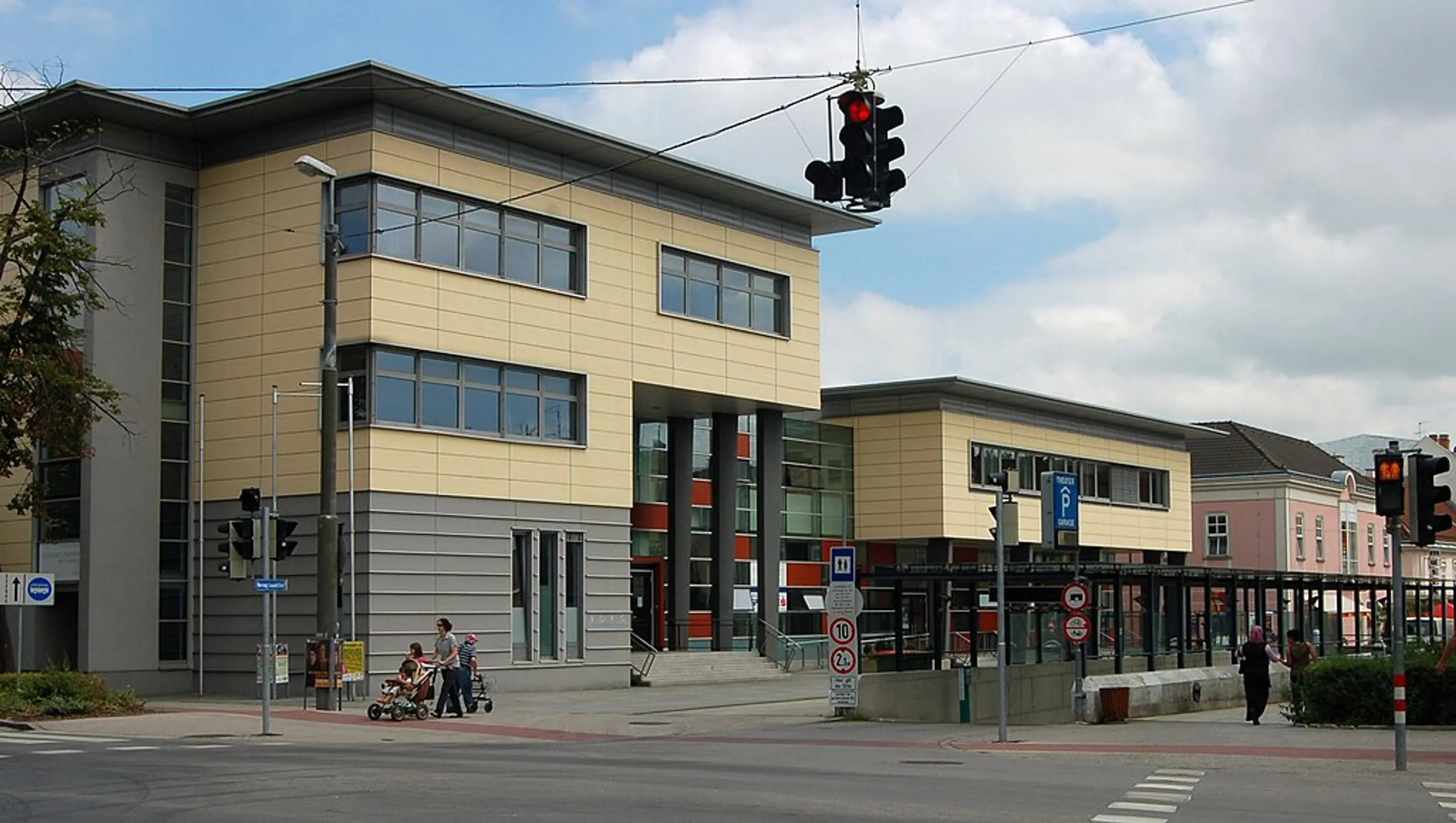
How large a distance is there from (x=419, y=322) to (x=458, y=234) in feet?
8.35

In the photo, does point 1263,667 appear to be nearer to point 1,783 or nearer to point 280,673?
point 280,673

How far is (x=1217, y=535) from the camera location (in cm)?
7988

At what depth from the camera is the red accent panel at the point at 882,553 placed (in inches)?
2384

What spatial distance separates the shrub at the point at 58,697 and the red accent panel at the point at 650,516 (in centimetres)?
1916

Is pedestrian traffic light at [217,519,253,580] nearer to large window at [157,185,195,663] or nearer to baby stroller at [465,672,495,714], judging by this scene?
baby stroller at [465,672,495,714]

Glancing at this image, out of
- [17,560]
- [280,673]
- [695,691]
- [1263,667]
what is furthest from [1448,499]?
[17,560]

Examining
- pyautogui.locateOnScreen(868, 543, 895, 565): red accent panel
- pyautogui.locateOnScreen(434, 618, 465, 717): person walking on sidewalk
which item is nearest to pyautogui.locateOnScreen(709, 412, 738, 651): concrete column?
pyautogui.locateOnScreen(868, 543, 895, 565): red accent panel

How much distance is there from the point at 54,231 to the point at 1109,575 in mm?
21429

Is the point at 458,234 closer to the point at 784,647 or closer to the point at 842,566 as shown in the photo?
the point at 842,566

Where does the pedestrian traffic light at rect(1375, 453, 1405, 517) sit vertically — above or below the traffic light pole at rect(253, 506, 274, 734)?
above

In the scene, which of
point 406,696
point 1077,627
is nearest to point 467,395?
point 406,696

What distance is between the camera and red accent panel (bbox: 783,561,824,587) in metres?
54.8

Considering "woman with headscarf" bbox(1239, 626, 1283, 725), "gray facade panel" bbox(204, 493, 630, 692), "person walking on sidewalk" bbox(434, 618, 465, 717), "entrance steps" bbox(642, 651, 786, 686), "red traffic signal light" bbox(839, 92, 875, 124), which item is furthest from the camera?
"entrance steps" bbox(642, 651, 786, 686)

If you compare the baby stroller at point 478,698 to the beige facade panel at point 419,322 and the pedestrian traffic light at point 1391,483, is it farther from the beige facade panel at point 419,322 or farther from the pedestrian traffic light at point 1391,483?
the pedestrian traffic light at point 1391,483
